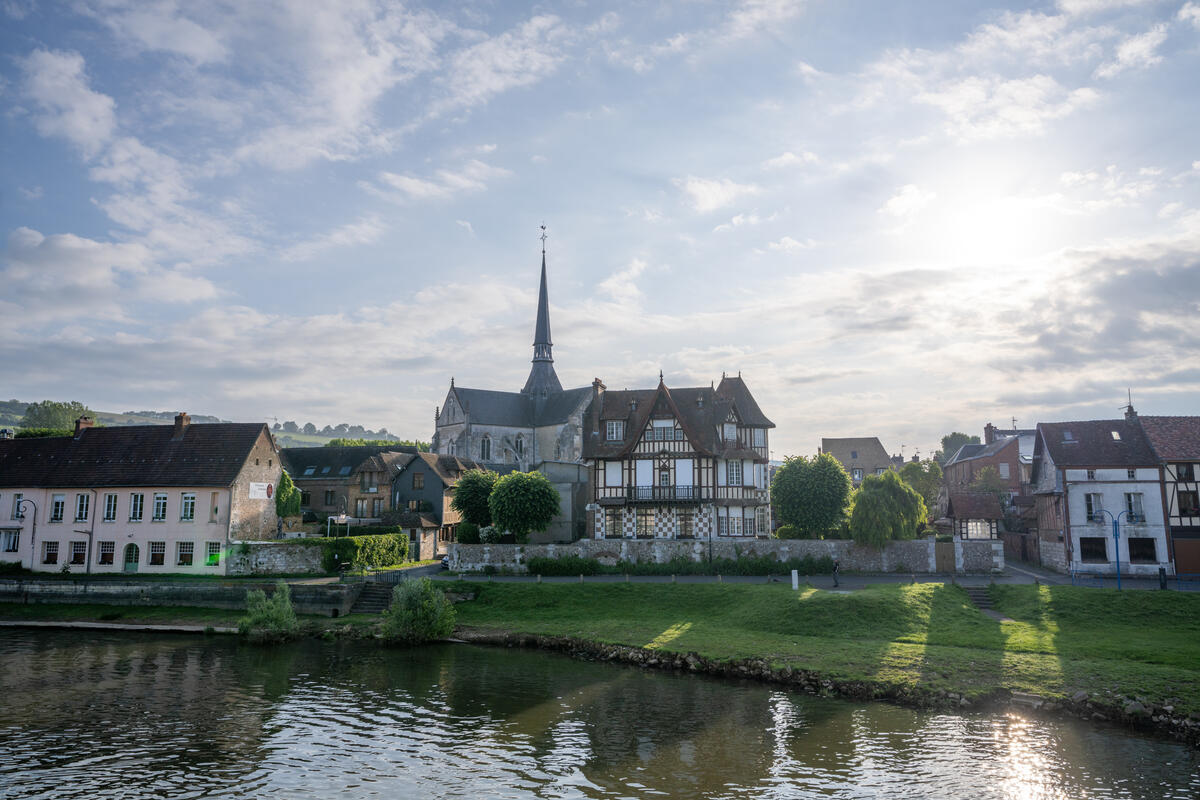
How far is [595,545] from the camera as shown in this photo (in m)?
44.4

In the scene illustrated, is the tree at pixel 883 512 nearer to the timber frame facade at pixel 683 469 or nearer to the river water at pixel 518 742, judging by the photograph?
the timber frame facade at pixel 683 469

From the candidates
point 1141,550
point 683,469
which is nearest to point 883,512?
point 683,469

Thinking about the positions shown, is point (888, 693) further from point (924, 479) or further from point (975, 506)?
point (924, 479)

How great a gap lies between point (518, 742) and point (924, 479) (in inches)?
2217

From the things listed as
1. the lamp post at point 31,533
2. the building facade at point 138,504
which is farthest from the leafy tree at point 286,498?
the lamp post at point 31,533

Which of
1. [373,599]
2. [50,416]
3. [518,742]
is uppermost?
[50,416]

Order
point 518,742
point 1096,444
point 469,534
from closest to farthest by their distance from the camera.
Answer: point 518,742 < point 1096,444 < point 469,534

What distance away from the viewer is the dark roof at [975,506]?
48.5 metres

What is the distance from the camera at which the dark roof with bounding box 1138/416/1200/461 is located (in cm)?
3925

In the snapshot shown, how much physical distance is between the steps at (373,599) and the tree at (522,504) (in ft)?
28.3

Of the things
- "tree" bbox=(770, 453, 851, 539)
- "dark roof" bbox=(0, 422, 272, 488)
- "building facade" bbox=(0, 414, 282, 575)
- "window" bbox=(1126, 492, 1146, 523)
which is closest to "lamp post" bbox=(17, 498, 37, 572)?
"building facade" bbox=(0, 414, 282, 575)

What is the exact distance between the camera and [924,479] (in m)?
65.8

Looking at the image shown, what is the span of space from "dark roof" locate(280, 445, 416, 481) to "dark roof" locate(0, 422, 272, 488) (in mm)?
15104

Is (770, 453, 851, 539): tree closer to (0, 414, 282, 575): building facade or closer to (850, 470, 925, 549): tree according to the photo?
(850, 470, 925, 549): tree
